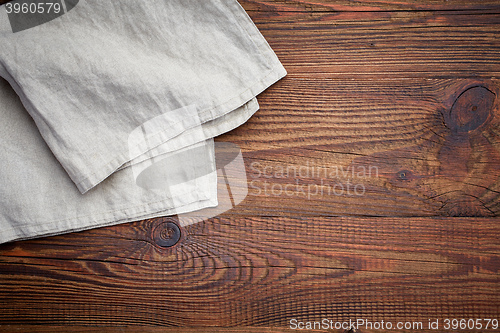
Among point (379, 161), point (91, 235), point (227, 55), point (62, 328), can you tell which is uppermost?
point (227, 55)

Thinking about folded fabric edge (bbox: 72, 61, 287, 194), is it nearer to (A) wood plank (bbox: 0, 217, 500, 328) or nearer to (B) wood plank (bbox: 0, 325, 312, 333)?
(A) wood plank (bbox: 0, 217, 500, 328)

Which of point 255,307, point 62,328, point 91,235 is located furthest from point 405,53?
point 62,328

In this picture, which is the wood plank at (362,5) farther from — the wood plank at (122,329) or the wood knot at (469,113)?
the wood plank at (122,329)

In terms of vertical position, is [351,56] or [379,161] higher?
[351,56]

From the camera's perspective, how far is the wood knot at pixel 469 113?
18.7 inches

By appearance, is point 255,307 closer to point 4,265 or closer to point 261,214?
point 261,214

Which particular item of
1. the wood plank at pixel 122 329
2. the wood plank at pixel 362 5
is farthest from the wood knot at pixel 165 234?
the wood plank at pixel 362 5

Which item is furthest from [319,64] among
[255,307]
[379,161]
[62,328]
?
[62,328]

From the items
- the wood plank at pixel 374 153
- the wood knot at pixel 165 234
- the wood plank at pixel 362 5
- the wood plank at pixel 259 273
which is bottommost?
the wood plank at pixel 259 273

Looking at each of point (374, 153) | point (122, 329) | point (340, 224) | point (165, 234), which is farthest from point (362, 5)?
point (122, 329)

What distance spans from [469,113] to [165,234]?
478 millimetres

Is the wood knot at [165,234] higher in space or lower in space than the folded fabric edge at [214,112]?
lower

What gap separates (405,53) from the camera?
0.49 meters

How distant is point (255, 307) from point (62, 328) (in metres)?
0.28
